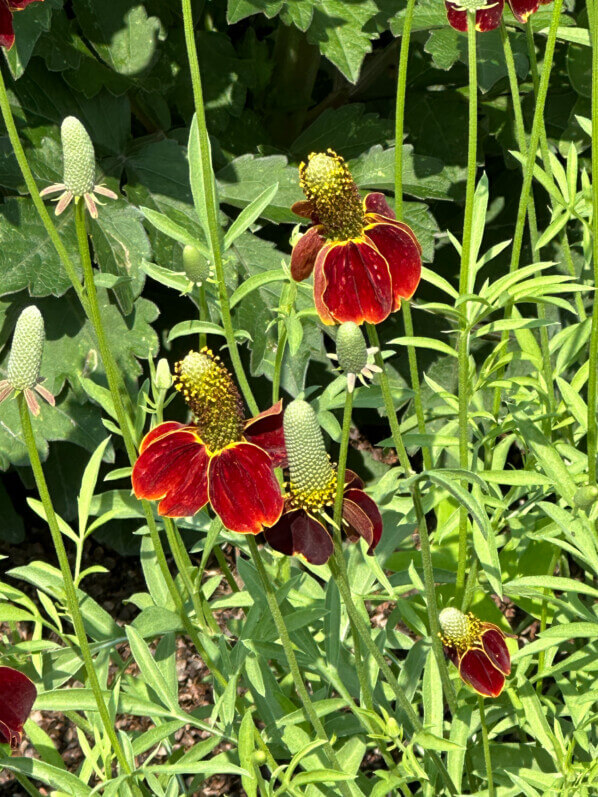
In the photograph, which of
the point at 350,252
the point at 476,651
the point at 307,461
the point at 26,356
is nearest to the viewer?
the point at 26,356

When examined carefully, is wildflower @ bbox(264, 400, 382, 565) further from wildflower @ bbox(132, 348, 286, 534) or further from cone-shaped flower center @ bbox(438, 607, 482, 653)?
cone-shaped flower center @ bbox(438, 607, 482, 653)

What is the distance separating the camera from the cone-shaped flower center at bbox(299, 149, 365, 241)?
2.96 feet

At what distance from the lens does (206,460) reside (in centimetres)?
88

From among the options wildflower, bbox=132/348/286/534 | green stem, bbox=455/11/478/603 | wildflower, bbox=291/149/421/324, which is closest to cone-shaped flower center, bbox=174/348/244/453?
wildflower, bbox=132/348/286/534

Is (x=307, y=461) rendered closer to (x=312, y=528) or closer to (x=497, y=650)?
(x=312, y=528)

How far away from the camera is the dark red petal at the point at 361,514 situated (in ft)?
2.92

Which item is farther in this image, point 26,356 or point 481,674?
point 481,674

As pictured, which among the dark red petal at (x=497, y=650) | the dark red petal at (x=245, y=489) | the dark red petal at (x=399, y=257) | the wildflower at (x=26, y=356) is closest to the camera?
the wildflower at (x=26, y=356)

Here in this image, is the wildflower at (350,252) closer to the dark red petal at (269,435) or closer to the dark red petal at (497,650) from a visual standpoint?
the dark red petal at (269,435)

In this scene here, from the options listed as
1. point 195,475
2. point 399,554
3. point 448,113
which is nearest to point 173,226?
point 195,475

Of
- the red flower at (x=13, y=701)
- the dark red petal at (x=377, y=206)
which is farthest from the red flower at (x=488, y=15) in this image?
the red flower at (x=13, y=701)

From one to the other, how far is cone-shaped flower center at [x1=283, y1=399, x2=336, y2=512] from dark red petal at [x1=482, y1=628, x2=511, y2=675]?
0.28 meters

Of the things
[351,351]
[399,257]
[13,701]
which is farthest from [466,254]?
[13,701]

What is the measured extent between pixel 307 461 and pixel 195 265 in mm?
250
